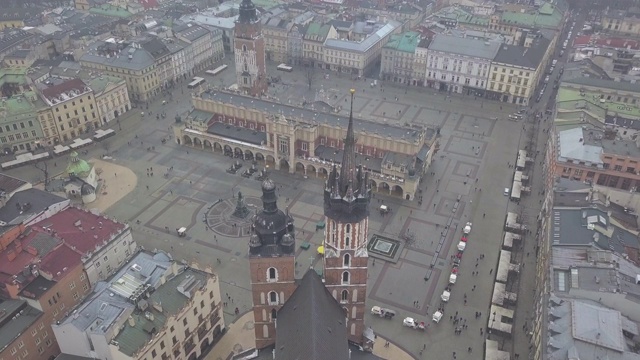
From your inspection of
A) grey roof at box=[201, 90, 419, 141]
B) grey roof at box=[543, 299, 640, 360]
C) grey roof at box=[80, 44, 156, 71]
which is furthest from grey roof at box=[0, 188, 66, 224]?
grey roof at box=[543, 299, 640, 360]

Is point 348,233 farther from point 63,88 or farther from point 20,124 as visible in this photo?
point 63,88

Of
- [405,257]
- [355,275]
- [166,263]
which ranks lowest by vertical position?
[405,257]

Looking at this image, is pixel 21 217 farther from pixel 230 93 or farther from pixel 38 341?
pixel 230 93

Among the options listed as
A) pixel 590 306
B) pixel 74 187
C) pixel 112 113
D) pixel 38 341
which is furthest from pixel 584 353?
pixel 112 113

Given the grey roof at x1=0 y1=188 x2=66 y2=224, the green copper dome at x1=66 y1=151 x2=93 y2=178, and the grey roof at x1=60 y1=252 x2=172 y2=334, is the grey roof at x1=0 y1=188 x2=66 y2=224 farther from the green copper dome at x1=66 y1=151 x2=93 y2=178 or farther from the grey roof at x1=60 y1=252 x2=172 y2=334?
the grey roof at x1=60 y1=252 x2=172 y2=334

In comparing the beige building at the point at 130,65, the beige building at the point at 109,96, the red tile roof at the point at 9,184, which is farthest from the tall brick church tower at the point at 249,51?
the red tile roof at the point at 9,184

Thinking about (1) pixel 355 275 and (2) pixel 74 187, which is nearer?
(1) pixel 355 275

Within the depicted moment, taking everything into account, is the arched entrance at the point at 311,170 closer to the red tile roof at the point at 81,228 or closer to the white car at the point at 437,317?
the red tile roof at the point at 81,228
